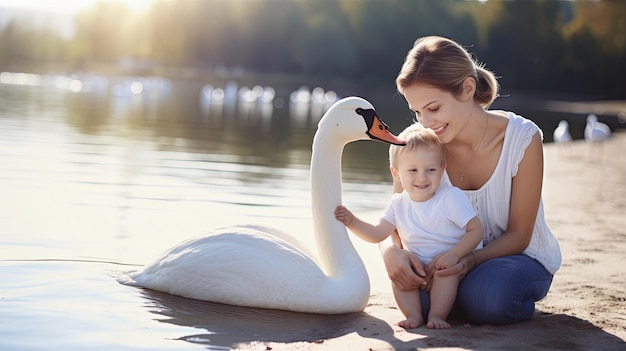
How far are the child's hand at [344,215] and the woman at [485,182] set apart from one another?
0.90 ft

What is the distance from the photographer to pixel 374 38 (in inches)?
3049

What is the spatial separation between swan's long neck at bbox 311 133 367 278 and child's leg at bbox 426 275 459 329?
712 mm

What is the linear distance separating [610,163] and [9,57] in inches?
3691

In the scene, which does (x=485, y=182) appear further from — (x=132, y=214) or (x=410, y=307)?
(x=132, y=214)

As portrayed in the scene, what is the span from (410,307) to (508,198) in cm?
87

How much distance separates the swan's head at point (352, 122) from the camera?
5.19 metres

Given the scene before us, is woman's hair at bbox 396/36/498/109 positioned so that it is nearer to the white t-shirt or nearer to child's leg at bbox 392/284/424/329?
the white t-shirt

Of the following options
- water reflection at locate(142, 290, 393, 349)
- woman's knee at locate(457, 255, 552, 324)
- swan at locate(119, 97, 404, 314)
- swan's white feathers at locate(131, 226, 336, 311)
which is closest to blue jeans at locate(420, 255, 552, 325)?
woman's knee at locate(457, 255, 552, 324)

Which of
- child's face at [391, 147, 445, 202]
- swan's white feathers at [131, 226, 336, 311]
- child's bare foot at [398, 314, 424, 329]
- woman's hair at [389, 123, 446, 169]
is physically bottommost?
child's bare foot at [398, 314, 424, 329]

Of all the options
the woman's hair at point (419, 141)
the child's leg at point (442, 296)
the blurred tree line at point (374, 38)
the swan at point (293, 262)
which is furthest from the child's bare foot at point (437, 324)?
the blurred tree line at point (374, 38)

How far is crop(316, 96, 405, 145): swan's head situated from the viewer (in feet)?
17.0

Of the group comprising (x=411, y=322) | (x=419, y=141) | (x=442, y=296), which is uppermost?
(x=419, y=141)

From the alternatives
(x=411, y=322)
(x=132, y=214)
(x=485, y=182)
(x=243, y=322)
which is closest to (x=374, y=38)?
(x=132, y=214)

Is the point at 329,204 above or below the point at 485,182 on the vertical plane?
below
